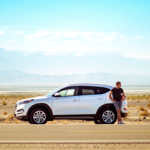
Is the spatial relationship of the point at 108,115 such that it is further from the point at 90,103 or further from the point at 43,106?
the point at 43,106

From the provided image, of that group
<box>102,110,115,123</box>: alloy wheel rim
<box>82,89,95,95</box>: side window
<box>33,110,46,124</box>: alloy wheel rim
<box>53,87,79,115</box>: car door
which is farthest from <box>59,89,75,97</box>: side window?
<box>102,110,115,123</box>: alloy wheel rim

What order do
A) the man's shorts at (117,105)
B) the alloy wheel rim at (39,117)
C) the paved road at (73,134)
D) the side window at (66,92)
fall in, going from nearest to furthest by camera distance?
the paved road at (73,134) → the man's shorts at (117,105) → the alloy wheel rim at (39,117) → the side window at (66,92)

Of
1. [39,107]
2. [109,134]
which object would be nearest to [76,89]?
[39,107]

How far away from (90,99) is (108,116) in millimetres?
1137

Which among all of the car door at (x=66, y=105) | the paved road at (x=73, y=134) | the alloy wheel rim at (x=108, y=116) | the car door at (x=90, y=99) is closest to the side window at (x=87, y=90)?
the car door at (x=90, y=99)

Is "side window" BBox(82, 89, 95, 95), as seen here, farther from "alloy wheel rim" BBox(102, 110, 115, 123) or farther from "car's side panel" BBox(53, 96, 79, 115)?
"alloy wheel rim" BBox(102, 110, 115, 123)

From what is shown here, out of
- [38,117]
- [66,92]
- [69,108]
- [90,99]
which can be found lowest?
[38,117]

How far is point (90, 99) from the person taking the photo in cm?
1435

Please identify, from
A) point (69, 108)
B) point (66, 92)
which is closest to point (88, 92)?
point (66, 92)

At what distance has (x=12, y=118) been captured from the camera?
21391 mm

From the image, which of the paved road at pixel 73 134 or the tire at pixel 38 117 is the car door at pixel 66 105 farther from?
the paved road at pixel 73 134

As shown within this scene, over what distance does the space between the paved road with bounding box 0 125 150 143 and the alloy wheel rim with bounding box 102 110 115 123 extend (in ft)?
4.41

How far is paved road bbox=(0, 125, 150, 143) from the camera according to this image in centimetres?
1007

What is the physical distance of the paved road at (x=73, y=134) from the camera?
10.1 m
